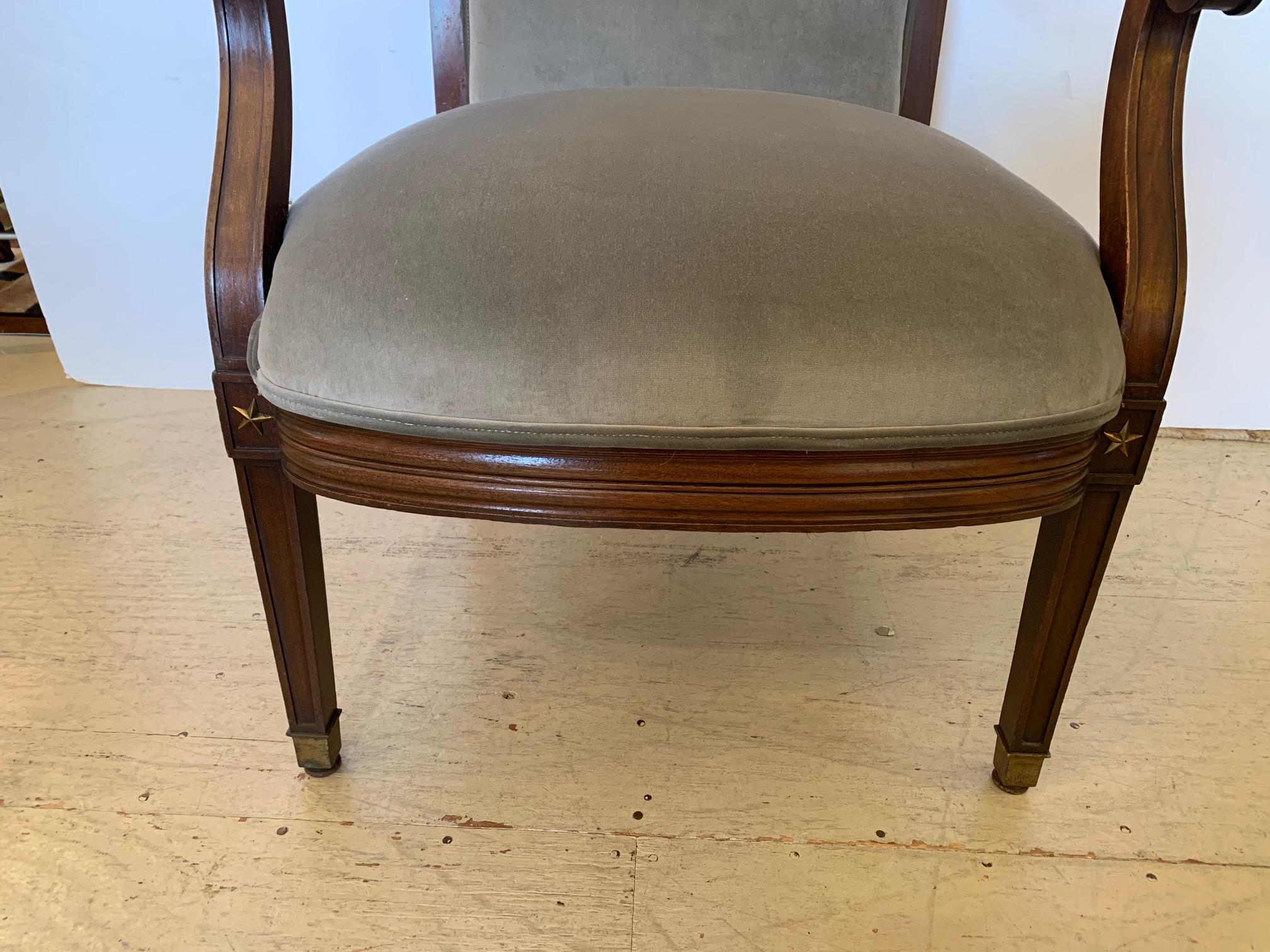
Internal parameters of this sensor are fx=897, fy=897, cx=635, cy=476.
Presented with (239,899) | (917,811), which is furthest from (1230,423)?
(239,899)

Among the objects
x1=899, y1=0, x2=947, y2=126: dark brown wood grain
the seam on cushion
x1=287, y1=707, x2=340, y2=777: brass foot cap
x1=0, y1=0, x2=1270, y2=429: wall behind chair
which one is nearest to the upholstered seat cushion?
the seam on cushion

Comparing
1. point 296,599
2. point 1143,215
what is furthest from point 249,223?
point 1143,215

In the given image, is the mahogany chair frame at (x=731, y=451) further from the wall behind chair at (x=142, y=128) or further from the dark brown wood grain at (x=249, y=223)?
the wall behind chair at (x=142, y=128)

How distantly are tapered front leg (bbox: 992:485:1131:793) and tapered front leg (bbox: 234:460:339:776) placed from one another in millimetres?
562

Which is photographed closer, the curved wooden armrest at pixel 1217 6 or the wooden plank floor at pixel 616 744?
the curved wooden armrest at pixel 1217 6

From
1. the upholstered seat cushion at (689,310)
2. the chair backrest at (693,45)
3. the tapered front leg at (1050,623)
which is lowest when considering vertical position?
the tapered front leg at (1050,623)

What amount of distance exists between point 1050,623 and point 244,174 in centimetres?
68

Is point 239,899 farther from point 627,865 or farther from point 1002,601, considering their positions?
point 1002,601

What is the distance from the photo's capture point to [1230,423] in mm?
1467

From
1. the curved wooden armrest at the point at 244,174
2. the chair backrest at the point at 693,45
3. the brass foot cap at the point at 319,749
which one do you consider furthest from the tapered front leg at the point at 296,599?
the chair backrest at the point at 693,45

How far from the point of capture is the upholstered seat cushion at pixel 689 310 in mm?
503

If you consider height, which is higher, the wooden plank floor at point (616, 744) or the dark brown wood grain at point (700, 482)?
the dark brown wood grain at point (700, 482)

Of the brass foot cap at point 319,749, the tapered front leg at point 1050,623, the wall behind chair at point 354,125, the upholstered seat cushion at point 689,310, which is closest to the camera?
the upholstered seat cushion at point 689,310

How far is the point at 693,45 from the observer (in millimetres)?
896
